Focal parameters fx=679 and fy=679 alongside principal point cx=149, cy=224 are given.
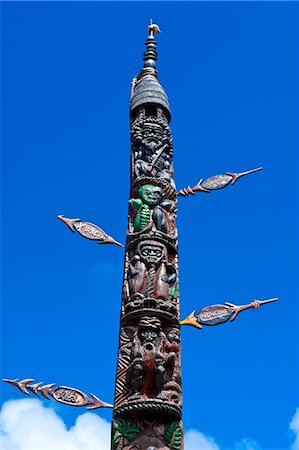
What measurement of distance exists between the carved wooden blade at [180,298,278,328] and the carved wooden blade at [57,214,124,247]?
1823 mm

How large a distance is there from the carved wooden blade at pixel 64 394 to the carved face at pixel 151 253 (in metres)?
2.17

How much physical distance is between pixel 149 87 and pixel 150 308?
5217 millimetres

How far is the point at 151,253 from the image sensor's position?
10359 millimetres

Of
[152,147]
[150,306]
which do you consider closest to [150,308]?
[150,306]

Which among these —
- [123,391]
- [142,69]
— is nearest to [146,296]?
[123,391]

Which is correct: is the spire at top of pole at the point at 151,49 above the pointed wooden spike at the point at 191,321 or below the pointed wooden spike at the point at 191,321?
above

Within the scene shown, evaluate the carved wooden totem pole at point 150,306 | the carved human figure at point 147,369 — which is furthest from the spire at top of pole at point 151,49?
the carved human figure at point 147,369

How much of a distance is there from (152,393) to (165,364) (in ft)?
1.43

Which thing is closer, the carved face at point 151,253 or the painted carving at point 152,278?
the painted carving at point 152,278

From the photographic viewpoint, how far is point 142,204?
1116 centimetres

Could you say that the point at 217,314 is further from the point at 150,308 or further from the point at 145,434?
the point at 145,434

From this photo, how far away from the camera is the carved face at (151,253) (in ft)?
33.8

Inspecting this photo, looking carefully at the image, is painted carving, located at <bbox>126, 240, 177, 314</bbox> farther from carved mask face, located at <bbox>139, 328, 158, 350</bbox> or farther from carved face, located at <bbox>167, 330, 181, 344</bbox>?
carved mask face, located at <bbox>139, 328, 158, 350</bbox>

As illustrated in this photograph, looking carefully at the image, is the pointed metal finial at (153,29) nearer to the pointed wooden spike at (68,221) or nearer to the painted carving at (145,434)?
the pointed wooden spike at (68,221)
